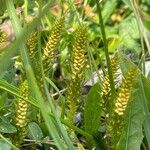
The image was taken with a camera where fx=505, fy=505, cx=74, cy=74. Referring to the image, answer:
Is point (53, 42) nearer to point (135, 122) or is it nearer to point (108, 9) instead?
point (135, 122)

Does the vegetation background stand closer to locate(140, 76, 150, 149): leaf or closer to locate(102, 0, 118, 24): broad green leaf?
locate(140, 76, 150, 149): leaf

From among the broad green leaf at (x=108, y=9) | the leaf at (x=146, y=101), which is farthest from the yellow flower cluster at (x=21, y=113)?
the broad green leaf at (x=108, y=9)

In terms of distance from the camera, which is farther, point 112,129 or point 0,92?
point 0,92

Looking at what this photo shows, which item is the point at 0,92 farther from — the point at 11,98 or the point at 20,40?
the point at 20,40

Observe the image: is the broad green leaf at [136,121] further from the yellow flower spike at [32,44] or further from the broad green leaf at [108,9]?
the broad green leaf at [108,9]

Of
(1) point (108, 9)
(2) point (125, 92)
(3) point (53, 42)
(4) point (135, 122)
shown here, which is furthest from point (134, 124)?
(1) point (108, 9)

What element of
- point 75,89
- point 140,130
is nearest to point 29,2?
point 75,89
